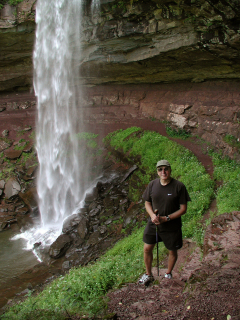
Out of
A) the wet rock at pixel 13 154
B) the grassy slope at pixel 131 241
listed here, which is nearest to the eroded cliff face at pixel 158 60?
the grassy slope at pixel 131 241

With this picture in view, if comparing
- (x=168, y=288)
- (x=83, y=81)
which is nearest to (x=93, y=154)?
(x=83, y=81)

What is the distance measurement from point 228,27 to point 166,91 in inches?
237

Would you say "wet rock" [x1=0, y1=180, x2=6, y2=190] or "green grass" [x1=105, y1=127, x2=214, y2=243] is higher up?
"green grass" [x1=105, y1=127, x2=214, y2=243]

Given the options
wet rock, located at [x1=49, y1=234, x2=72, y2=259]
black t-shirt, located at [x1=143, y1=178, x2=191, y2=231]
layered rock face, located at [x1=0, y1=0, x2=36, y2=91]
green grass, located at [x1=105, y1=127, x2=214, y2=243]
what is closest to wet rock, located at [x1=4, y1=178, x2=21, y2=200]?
wet rock, located at [x1=49, y1=234, x2=72, y2=259]

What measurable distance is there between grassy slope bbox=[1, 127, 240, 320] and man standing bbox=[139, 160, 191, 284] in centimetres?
103

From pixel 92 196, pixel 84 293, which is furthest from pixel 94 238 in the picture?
pixel 84 293

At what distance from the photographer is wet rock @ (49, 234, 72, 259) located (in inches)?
317

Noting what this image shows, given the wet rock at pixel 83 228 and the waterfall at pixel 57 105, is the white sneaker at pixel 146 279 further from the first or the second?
the waterfall at pixel 57 105

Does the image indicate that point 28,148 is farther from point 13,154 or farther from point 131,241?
point 131,241

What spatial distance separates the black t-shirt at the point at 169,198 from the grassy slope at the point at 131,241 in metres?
1.34

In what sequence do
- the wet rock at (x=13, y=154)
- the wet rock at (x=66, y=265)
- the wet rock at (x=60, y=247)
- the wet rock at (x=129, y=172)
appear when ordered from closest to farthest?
the wet rock at (x=66, y=265) < the wet rock at (x=60, y=247) < the wet rock at (x=129, y=172) < the wet rock at (x=13, y=154)

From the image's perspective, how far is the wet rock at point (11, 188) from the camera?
40.0 feet

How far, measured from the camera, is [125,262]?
5293 mm

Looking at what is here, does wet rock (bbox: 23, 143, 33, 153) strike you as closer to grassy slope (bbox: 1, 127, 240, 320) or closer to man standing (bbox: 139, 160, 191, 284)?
grassy slope (bbox: 1, 127, 240, 320)
